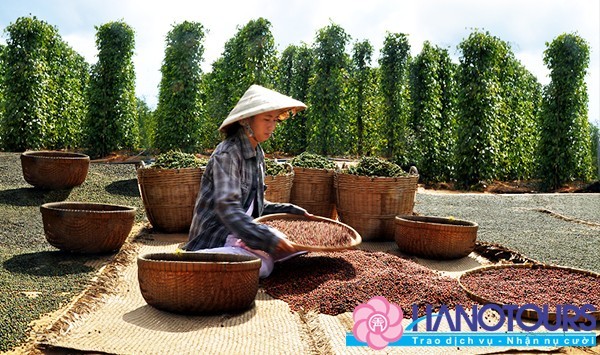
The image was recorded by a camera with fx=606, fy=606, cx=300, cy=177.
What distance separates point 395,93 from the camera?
46.6 ft

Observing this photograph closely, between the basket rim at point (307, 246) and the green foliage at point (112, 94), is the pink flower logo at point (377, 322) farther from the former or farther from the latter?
the green foliage at point (112, 94)

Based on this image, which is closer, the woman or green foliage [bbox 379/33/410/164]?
the woman

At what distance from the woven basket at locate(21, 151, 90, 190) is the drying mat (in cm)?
432

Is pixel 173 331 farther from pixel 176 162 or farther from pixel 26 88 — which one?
pixel 26 88

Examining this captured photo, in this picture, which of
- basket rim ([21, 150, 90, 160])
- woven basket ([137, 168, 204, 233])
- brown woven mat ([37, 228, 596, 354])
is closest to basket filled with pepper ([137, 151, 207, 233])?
woven basket ([137, 168, 204, 233])

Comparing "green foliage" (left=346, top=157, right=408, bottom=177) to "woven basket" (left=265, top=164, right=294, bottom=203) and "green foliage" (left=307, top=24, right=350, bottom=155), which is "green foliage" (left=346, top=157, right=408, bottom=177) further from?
"green foliage" (left=307, top=24, right=350, bottom=155)

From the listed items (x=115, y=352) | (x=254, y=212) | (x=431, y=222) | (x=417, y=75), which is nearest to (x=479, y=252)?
(x=431, y=222)

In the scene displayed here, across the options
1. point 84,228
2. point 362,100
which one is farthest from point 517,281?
point 362,100

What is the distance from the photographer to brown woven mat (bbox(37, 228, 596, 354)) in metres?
2.48

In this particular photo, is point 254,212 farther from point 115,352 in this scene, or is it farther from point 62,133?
point 62,133

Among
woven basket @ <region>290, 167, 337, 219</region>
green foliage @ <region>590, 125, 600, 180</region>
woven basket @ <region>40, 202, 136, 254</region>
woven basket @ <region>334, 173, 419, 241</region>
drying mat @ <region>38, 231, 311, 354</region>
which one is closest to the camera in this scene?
drying mat @ <region>38, 231, 311, 354</region>

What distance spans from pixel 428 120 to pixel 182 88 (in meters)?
5.42

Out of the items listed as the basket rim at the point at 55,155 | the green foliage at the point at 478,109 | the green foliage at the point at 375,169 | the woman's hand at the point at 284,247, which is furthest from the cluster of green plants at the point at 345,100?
the woman's hand at the point at 284,247

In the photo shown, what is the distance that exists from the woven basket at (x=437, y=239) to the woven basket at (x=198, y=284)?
5.97 feet
